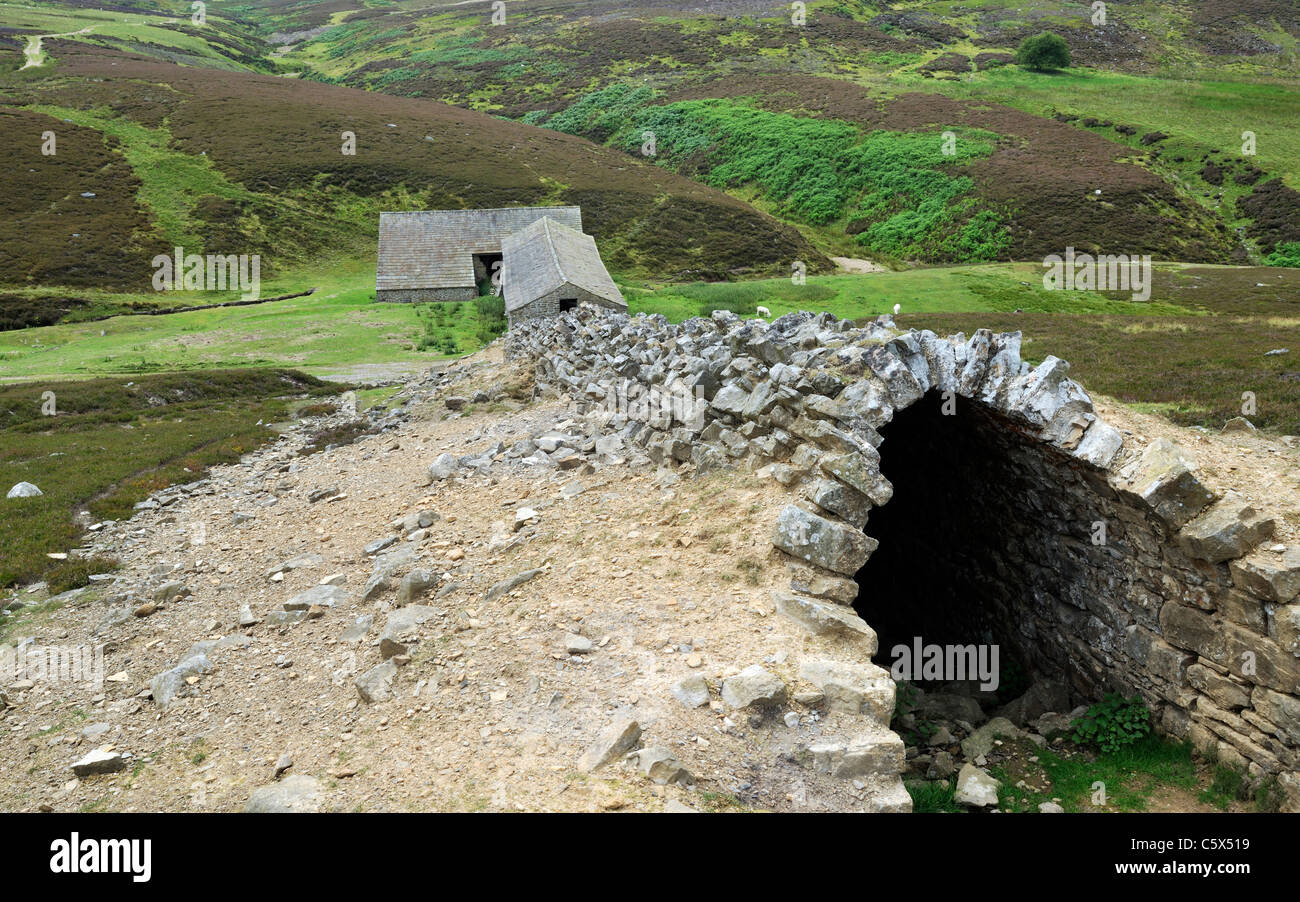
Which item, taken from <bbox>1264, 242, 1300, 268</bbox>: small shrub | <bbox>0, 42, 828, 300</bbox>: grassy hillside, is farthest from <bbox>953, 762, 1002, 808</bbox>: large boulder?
<bbox>1264, 242, 1300, 268</bbox>: small shrub

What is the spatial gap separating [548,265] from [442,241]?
716 inches

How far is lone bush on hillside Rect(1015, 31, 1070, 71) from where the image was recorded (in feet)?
341

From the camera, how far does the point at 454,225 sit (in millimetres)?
60031

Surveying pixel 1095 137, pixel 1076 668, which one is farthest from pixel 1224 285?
pixel 1076 668

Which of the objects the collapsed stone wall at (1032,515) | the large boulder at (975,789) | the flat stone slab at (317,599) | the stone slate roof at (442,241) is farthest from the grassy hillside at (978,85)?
the flat stone slab at (317,599)

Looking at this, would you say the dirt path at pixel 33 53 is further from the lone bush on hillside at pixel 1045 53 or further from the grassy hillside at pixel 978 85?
the lone bush on hillside at pixel 1045 53

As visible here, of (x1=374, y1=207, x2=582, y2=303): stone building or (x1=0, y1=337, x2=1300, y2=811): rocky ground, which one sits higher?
(x1=374, y1=207, x2=582, y2=303): stone building

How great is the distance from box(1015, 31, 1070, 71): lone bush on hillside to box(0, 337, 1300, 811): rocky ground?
115 meters

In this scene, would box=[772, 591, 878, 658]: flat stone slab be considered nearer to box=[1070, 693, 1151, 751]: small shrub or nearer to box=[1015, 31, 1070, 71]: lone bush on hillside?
box=[1070, 693, 1151, 751]: small shrub

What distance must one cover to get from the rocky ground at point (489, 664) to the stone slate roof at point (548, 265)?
2875 centimetres

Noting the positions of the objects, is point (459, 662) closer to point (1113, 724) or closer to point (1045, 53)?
point (1113, 724)

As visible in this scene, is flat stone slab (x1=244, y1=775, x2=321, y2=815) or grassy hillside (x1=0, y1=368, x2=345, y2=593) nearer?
flat stone slab (x1=244, y1=775, x2=321, y2=815)

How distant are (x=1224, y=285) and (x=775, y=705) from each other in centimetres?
5657

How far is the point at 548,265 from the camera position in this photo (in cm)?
4428
